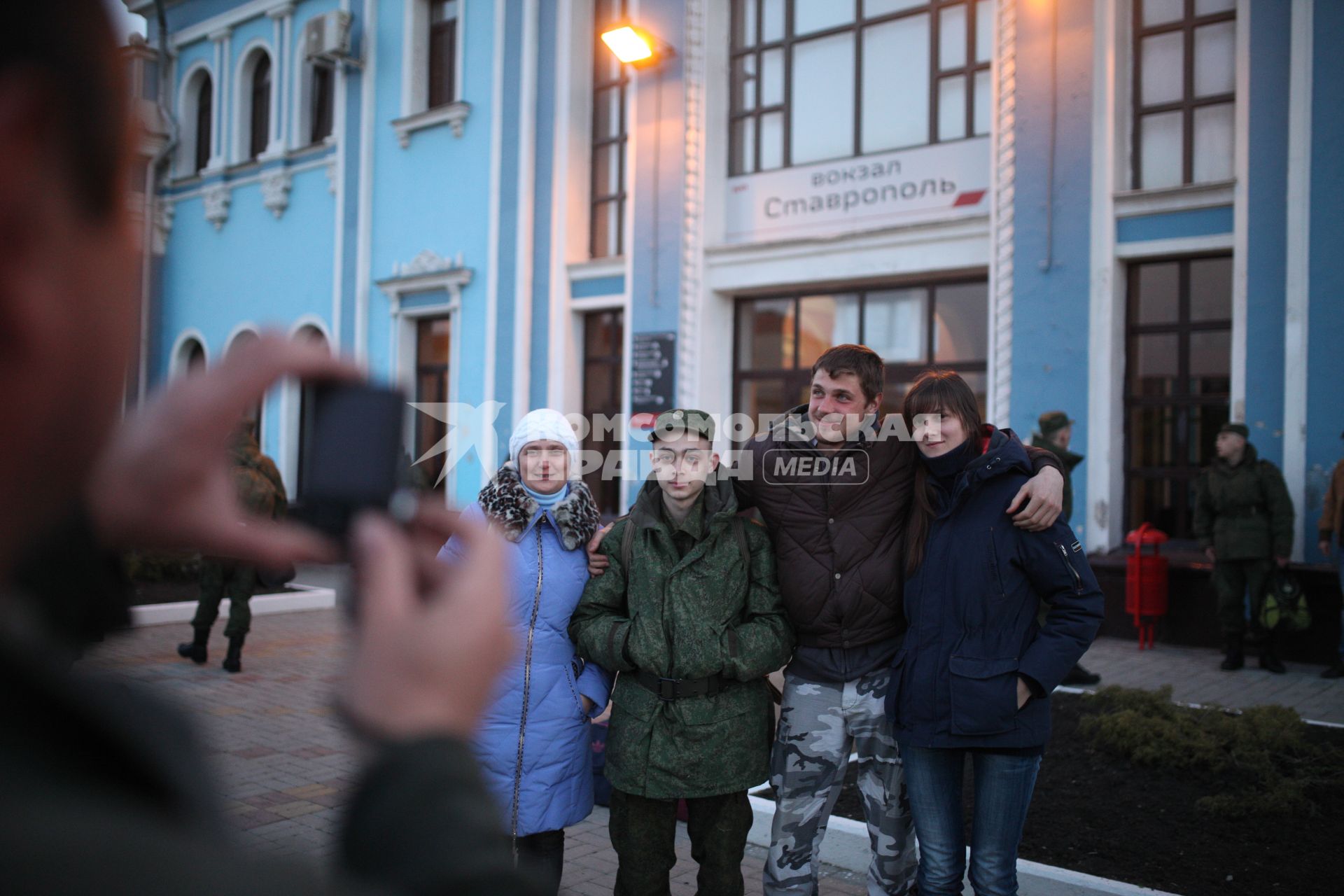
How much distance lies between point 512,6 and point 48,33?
15741 millimetres

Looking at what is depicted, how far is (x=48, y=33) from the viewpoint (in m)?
0.49

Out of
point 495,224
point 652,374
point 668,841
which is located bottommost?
point 668,841

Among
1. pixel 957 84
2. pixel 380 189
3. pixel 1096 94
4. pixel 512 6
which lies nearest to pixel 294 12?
pixel 380 189

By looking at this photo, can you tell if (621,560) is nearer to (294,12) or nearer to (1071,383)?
(1071,383)

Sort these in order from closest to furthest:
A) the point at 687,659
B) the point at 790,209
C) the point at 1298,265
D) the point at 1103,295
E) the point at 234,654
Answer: the point at 687,659 < the point at 234,654 < the point at 1298,265 < the point at 1103,295 < the point at 790,209

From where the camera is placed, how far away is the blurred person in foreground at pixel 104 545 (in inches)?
18.7

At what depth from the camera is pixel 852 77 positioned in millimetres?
12195

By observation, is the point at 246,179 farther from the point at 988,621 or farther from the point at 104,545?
the point at 104,545

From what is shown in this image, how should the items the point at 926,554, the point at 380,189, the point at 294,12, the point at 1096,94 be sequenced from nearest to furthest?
the point at 926,554 → the point at 1096,94 → the point at 380,189 → the point at 294,12

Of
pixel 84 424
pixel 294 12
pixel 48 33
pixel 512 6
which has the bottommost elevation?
pixel 84 424

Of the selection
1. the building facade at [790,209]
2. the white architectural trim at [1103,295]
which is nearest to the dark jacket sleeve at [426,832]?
the building facade at [790,209]

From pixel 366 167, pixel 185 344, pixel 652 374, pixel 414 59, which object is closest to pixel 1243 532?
pixel 652 374

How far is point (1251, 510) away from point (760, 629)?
6.73 meters

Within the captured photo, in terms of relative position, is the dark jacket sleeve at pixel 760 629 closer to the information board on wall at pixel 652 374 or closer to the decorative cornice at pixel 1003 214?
the decorative cornice at pixel 1003 214
